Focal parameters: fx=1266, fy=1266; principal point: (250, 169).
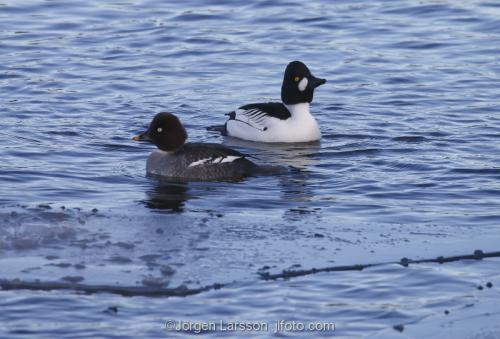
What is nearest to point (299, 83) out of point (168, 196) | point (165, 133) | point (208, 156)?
point (165, 133)

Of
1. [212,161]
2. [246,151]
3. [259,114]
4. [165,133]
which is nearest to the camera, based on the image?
[212,161]

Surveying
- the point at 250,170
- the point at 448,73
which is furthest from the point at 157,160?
the point at 448,73

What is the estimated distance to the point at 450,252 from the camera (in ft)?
36.1

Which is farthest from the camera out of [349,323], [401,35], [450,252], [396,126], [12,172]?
[401,35]

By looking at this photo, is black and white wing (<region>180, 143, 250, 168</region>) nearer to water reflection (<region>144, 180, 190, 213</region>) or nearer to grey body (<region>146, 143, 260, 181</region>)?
grey body (<region>146, 143, 260, 181</region>)

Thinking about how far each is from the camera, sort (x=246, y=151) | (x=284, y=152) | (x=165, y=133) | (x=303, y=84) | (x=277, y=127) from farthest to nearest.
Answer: (x=303, y=84)
(x=277, y=127)
(x=246, y=151)
(x=284, y=152)
(x=165, y=133)

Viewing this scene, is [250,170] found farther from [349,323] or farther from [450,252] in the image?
[349,323]

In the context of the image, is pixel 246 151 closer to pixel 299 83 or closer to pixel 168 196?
pixel 299 83

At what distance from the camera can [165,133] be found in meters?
14.5

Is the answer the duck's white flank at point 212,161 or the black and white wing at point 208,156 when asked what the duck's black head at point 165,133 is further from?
the duck's white flank at point 212,161

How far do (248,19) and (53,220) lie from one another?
11.9 meters

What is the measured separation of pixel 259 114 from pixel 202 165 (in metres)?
2.63

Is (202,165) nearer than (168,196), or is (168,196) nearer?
(168,196)

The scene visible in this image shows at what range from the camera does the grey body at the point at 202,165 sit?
46.5 ft
